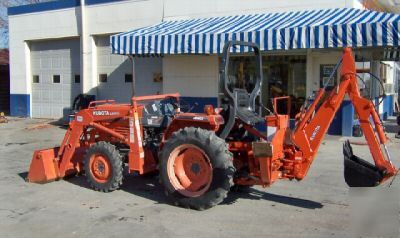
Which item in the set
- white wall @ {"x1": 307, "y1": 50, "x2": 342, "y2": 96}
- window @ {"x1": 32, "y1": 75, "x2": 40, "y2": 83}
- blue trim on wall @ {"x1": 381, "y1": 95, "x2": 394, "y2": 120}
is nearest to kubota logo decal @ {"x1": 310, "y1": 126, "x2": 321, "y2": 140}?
white wall @ {"x1": 307, "y1": 50, "x2": 342, "y2": 96}

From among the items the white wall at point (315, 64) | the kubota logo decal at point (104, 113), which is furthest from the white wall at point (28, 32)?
the kubota logo decal at point (104, 113)

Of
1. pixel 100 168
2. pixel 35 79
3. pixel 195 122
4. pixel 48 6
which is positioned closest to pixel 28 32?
pixel 48 6

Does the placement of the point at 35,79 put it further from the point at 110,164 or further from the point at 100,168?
the point at 110,164

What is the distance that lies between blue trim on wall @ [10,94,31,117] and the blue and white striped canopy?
810 centimetres

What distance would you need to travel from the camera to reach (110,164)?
7.32 meters

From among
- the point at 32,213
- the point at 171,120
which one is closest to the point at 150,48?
the point at 171,120

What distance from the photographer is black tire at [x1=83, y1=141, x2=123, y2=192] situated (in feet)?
23.9

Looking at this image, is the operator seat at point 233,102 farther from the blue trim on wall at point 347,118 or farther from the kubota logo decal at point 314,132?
the blue trim on wall at point 347,118

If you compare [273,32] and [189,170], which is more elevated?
[273,32]

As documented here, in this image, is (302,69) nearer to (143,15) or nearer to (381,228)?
(143,15)

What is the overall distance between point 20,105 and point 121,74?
5.90 metres

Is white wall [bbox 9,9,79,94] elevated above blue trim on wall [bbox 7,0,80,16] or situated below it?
below

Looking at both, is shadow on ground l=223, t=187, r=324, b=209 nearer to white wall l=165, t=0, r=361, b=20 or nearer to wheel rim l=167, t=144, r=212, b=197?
wheel rim l=167, t=144, r=212, b=197

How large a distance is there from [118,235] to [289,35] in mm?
7752
